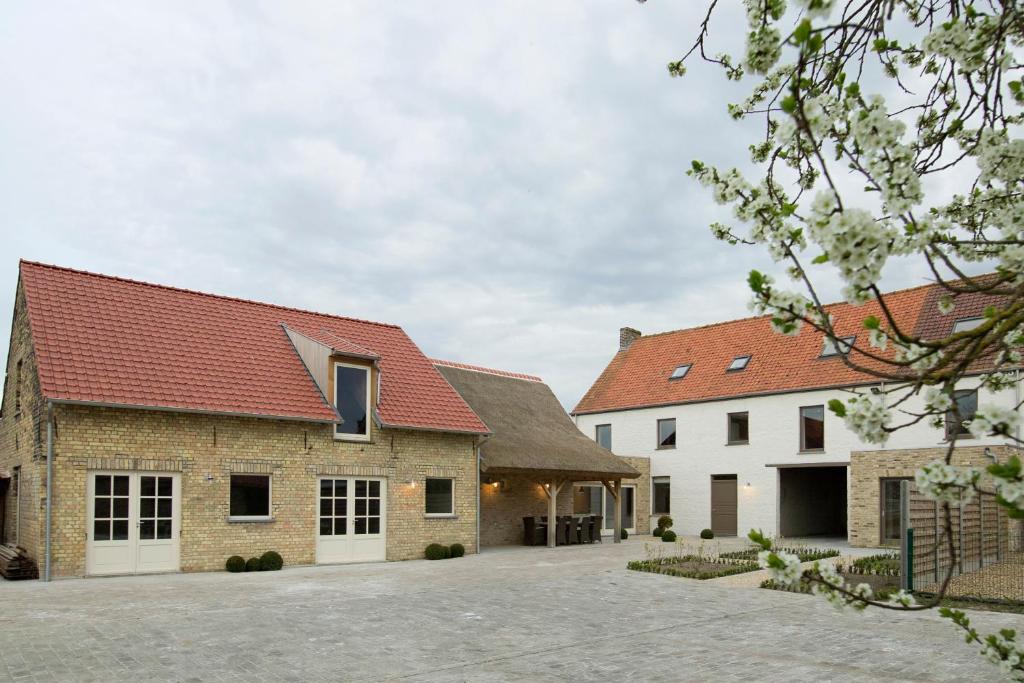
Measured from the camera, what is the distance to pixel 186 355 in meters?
16.5

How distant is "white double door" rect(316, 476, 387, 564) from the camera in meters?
17.2

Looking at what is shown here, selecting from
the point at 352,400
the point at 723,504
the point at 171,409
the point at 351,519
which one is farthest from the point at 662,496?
the point at 171,409

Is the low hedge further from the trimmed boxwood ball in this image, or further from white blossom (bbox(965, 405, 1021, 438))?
white blossom (bbox(965, 405, 1021, 438))

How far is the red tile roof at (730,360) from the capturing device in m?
23.8

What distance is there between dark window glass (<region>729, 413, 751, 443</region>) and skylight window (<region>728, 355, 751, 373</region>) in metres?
1.62

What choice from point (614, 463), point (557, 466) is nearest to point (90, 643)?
point (557, 466)

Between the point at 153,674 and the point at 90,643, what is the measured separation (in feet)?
5.72

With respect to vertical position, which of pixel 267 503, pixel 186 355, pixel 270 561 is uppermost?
pixel 186 355

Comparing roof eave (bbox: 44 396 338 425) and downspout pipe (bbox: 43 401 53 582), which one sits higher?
roof eave (bbox: 44 396 338 425)

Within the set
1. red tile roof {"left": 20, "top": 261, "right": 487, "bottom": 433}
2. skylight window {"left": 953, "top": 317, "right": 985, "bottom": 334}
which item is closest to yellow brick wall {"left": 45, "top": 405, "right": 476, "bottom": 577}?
red tile roof {"left": 20, "top": 261, "right": 487, "bottom": 433}

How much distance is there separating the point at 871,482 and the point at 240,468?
15.6 m

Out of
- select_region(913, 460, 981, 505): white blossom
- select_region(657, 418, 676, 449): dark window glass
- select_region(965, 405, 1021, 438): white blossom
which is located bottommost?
select_region(657, 418, 676, 449): dark window glass

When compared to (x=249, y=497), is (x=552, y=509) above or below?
below

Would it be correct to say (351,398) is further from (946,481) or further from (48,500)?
(946,481)
